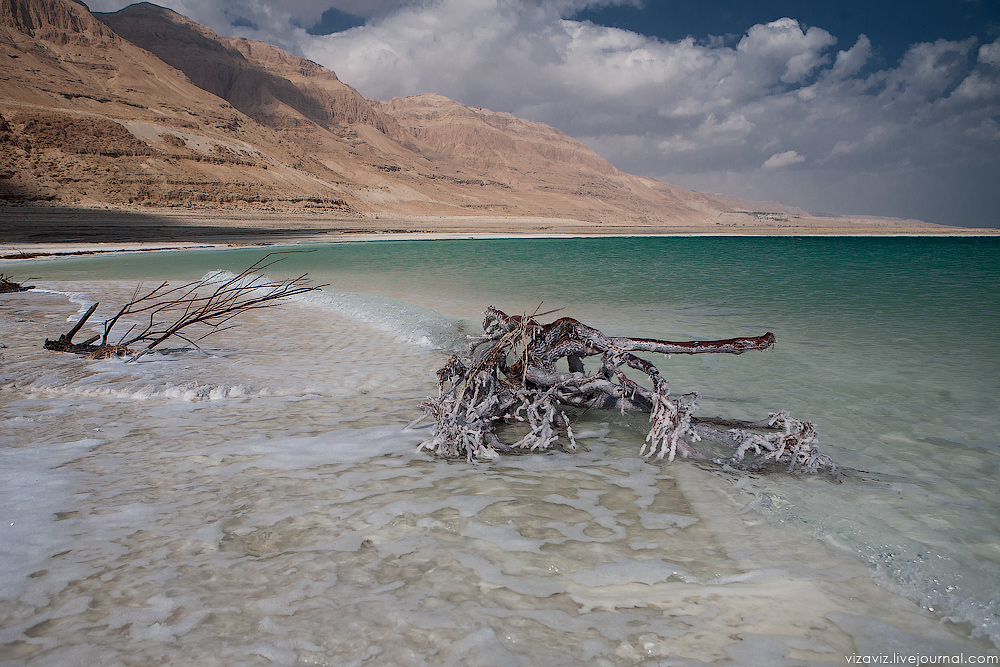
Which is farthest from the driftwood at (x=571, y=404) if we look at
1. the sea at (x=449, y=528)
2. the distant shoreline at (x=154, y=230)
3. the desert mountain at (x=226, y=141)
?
the desert mountain at (x=226, y=141)

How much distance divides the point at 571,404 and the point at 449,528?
76.9 inches

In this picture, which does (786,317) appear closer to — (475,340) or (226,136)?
(475,340)

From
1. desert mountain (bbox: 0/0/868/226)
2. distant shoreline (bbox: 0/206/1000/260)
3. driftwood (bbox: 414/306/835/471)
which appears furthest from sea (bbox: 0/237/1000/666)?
desert mountain (bbox: 0/0/868/226)

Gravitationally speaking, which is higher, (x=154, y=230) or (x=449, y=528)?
(x=154, y=230)

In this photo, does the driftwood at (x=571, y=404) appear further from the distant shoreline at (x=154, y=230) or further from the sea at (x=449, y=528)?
the distant shoreline at (x=154, y=230)

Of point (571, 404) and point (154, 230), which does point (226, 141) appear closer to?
point (154, 230)

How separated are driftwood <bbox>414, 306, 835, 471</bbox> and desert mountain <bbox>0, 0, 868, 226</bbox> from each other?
2133 inches

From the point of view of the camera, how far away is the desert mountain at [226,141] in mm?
50250

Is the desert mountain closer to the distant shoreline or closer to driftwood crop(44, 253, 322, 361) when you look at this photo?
the distant shoreline

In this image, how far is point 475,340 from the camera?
15.4 feet

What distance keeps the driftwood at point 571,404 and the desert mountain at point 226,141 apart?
5418 centimetres

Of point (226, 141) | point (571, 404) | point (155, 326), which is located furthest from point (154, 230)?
point (571, 404)

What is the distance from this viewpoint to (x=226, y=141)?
69375mm

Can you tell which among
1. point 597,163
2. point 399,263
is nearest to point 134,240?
point 399,263
